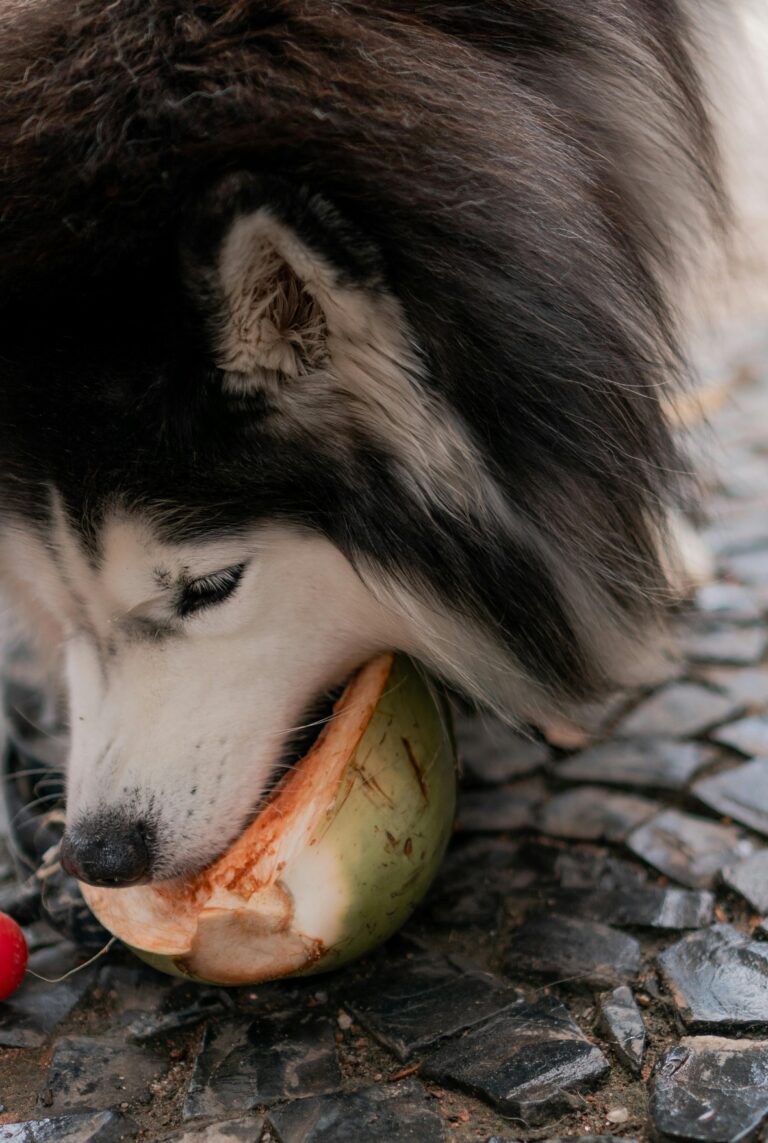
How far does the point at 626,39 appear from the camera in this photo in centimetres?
170

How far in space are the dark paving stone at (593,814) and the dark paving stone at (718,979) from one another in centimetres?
31

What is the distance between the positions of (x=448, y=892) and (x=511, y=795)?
1.02ft

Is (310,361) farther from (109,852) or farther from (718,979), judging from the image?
(718,979)

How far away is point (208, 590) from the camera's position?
1.62 metres

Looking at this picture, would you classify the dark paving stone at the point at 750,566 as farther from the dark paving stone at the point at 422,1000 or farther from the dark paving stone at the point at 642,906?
the dark paving stone at the point at 422,1000

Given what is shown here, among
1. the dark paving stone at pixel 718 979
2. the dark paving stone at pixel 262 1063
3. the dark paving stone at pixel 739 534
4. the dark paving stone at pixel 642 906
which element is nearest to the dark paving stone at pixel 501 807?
the dark paving stone at pixel 642 906

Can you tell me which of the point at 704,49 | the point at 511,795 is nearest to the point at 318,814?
the point at 511,795

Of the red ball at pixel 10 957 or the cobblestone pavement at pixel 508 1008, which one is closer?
the cobblestone pavement at pixel 508 1008

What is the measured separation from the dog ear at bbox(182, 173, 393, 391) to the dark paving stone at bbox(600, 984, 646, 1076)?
35.8 inches

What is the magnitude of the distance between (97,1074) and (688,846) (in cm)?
97

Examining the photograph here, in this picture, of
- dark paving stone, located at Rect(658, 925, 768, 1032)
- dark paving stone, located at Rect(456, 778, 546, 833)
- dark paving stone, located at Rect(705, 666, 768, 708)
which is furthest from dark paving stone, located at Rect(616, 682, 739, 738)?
dark paving stone, located at Rect(658, 925, 768, 1032)

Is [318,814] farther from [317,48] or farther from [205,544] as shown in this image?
[317,48]

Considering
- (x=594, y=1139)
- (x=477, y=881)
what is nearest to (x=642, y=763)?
(x=477, y=881)

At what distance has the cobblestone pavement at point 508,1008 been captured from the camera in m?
1.45
